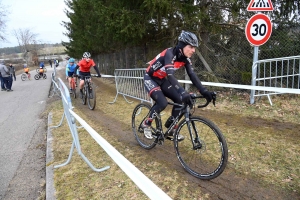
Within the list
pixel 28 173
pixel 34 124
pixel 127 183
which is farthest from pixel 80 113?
pixel 127 183

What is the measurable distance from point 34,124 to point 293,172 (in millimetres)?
7321

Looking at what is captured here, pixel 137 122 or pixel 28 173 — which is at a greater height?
pixel 137 122

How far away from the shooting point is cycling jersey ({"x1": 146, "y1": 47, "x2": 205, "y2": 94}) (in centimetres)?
323

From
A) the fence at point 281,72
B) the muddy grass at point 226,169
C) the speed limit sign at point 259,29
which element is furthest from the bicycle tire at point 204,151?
the speed limit sign at point 259,29

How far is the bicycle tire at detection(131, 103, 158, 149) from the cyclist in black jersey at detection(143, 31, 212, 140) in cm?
18

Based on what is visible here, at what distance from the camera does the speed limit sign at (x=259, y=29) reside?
5.80 m

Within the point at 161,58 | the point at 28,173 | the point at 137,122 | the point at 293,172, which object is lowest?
the point at 28,173

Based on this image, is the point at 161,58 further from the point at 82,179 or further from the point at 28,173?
the point at 28,173

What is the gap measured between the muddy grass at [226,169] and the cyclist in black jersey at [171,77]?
1.98 feet

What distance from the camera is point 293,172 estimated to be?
10.3 feet

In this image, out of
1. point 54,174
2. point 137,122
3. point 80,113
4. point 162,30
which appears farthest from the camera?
point 162,30

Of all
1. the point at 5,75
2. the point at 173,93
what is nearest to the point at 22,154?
the point at 173,93

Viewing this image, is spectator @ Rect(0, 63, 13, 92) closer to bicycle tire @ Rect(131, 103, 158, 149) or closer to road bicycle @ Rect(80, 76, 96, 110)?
road bicycle @ Rect(80, 76, 96, 110)

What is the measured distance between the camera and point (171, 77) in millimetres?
3256
